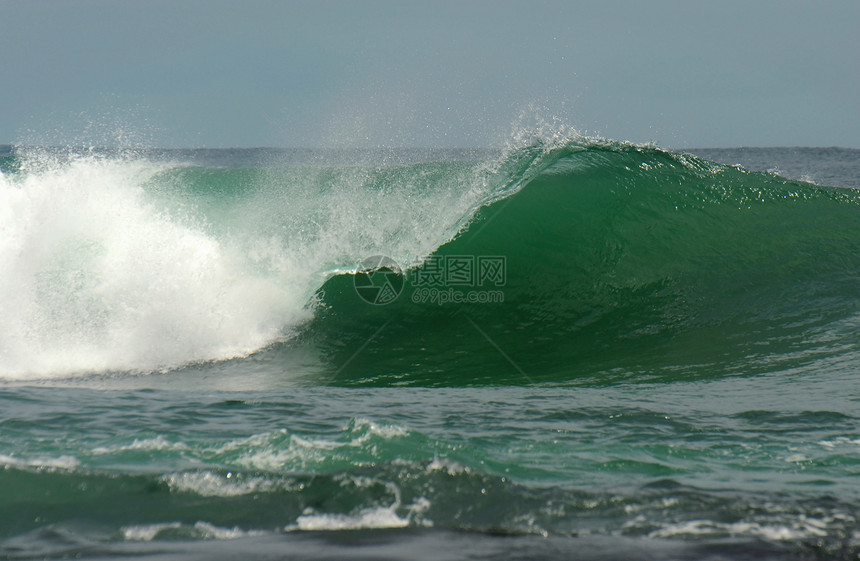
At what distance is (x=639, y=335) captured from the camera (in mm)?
7719

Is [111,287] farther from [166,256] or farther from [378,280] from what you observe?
[378,280]

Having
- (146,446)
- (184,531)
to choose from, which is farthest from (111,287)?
(184,531)

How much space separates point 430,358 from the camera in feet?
24.4

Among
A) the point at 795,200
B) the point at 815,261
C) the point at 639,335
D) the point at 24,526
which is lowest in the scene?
the point at 24,526

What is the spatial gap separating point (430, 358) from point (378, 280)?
65.4 inches

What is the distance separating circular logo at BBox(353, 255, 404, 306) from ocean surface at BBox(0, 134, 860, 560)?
0.03 metres

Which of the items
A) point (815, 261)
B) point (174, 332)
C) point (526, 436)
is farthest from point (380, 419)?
point (815, 261)

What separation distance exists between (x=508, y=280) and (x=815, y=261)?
3674 millimetres

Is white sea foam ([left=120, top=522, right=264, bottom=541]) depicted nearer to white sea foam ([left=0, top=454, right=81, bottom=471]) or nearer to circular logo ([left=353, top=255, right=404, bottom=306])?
white sea foam ([left=0, top=454, right=81, bottom=471])

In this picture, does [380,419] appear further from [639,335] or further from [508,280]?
[508,280]

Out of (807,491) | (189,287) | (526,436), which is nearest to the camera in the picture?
(807,491)

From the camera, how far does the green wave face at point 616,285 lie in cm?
717

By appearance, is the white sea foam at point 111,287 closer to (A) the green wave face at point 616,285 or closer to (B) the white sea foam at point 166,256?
(B) the white sea foam at point 166,256

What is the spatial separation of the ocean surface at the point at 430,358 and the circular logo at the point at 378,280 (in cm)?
3
